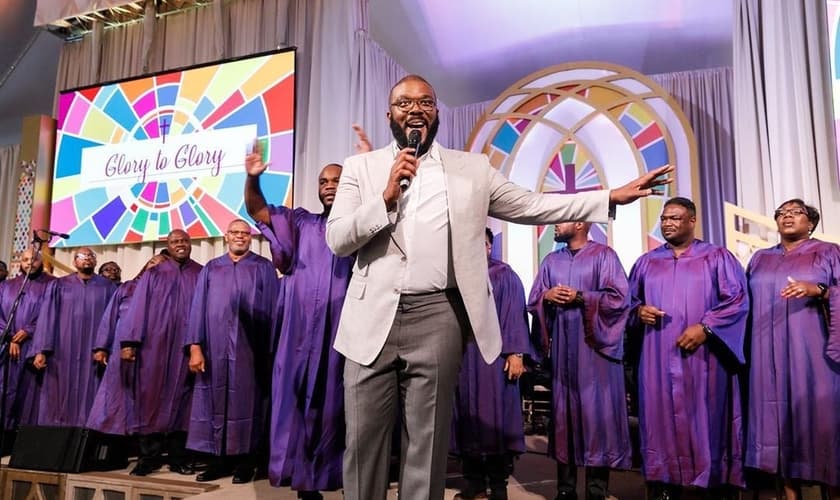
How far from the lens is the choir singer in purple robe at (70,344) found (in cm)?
480

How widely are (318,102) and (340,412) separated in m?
Result: 3.82

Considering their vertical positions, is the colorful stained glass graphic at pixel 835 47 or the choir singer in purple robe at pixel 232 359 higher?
the colorful stained glass graphic at pixel 835 47

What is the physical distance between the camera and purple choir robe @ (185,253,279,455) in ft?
12.4

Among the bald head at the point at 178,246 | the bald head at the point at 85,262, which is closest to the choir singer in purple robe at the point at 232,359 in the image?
the bald head at the point at 178,246

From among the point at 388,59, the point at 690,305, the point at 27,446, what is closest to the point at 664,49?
the point at 388,59

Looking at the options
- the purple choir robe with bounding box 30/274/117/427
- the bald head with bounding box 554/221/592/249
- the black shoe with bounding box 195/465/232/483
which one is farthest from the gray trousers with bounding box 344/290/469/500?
the purple choir robe with bounding box 30/274/117/427

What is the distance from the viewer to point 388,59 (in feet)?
23.5

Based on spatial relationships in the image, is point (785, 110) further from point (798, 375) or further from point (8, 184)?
point (8, 184)

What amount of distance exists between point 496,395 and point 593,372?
55cm

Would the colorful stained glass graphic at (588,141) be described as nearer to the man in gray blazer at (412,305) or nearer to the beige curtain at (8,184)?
the man in gray blazer at (412,305)

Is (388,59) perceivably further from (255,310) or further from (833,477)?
(833,477)

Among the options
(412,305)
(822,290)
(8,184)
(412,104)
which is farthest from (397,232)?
(8,184)

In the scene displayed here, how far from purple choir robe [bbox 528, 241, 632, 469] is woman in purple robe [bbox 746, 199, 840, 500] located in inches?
24.0

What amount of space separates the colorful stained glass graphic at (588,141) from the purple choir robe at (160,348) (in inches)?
138
